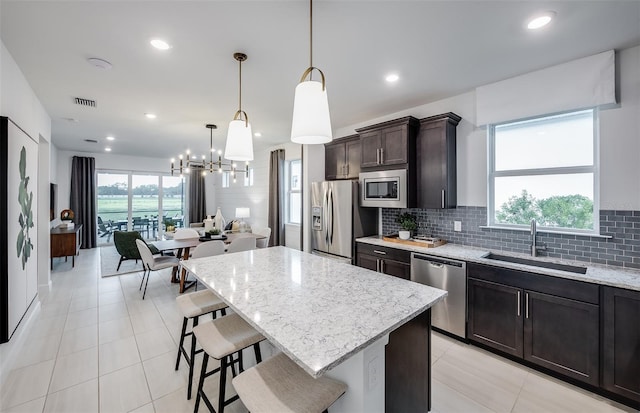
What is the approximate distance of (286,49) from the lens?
2350mm

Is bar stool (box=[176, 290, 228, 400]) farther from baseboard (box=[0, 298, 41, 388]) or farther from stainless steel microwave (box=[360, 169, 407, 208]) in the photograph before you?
stainless steel microwave (box=[360, 169, 407, 208])

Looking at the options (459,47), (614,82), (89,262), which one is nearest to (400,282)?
(459,47)

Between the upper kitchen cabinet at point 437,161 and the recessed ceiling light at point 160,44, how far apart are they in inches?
109

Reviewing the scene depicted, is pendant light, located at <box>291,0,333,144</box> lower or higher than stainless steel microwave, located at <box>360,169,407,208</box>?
higher

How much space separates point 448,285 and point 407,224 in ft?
3.25

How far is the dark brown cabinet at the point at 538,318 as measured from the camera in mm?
2107

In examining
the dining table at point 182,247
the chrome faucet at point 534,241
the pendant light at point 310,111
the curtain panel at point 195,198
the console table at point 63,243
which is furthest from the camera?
the curtain panel at point 195,198

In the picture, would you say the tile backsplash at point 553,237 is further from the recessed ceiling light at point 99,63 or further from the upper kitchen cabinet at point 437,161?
the recessed ceiling light at point 99,63

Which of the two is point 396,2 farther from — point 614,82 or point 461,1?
point 614,82

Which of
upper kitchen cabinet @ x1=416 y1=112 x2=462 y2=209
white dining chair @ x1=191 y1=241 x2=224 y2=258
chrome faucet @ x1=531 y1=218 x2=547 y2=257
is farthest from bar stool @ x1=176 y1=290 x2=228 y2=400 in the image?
chrome faucet @ x1=531 y1=218 x2=547 y2=257

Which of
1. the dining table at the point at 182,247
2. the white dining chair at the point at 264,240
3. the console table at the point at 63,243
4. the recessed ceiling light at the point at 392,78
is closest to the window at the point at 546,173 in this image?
the recessed ceiling light at the point at 392,78

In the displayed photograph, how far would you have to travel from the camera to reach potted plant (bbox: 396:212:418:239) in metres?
3.57

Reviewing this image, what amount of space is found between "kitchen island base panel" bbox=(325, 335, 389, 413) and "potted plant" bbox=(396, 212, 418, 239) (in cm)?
238

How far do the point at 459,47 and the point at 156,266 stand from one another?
4.61m
